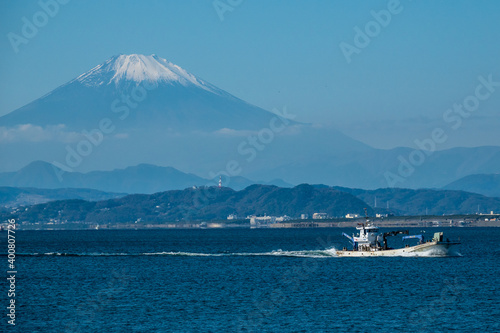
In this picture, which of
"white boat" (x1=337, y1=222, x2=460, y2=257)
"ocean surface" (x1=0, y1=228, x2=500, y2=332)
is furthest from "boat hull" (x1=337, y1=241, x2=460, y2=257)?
"ocean surface" (x1=0, y1=228, x2=500, y2=332)

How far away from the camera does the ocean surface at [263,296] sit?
224 ft

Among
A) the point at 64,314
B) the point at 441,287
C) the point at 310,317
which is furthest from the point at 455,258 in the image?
the point at 64,314

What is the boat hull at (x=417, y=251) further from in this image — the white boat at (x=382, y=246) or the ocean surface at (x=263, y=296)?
the ocean surface at (x=263, y=296)

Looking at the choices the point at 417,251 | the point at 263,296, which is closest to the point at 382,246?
the point at 417,251

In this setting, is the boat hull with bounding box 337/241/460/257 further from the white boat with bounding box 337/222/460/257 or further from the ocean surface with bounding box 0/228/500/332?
the ocean surface with bounding box 0/228/500/332

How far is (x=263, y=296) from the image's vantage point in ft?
281

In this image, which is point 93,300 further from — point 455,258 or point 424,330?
point 455,258

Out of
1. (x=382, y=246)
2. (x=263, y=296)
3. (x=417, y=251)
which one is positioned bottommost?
(x=263, y=296)

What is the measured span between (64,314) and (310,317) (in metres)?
20.8

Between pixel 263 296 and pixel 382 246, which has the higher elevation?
pixel 382 246

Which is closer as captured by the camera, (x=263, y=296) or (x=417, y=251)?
(x=263, y=296)

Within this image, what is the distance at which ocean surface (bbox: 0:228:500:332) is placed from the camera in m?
68.2

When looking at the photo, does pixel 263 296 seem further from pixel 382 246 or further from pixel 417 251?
pixel 382 246

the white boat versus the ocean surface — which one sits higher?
the white boat
